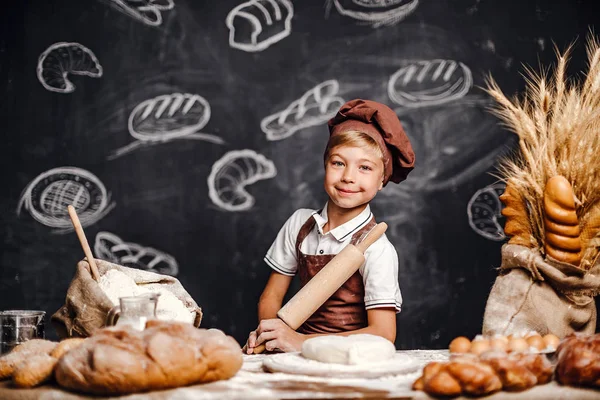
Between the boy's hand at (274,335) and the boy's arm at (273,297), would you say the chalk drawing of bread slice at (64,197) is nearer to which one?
the boy's arm at (273,297)

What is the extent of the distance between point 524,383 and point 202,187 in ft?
6.52

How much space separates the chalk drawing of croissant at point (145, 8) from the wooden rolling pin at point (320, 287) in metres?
1.57

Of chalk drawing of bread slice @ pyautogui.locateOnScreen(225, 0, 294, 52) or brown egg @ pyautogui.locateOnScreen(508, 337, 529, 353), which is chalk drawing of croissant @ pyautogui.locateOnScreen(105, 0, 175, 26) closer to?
chalk drawing of bread slice @ pyautogui.locateOnScreen(225, 0, 294, 52)

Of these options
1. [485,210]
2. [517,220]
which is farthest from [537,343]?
[485,210]

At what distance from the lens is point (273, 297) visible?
2662 millimetres

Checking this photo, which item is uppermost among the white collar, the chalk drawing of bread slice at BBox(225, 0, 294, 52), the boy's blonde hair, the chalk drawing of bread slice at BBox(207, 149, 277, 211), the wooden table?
the chalk drawing of bread slice at BBox(225, 0, 294, 52)

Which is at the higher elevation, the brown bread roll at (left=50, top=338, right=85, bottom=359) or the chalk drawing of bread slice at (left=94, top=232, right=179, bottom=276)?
the chalk drawing of bread slice at (left=94, top=232, right=179, bottom=276)

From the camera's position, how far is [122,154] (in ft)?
9.97

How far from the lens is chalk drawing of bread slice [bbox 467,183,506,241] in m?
3.12

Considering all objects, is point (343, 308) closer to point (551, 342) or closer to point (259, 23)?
point (551, 342)

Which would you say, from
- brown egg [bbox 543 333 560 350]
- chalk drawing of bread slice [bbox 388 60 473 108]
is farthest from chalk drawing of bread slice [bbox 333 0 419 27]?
brown egg [bbox 543 333 560 350]

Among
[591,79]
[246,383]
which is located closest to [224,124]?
[591,79]

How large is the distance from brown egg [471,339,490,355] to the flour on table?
793 mm

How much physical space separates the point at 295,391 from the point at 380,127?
1331mm
